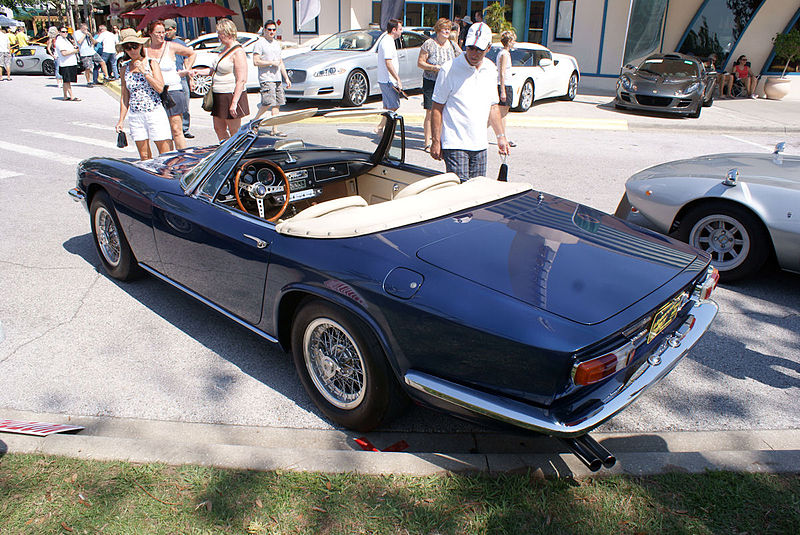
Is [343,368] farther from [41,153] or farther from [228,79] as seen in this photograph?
[41,153]

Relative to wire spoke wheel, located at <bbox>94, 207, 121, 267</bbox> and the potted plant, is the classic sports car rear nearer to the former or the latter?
the potted plant

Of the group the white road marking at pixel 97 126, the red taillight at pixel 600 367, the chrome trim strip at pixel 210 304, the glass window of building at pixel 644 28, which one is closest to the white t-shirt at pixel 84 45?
the white road marking at pixel 97 126

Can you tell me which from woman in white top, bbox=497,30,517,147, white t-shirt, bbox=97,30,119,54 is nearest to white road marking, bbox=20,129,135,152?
woman in white top, bbox=497,30,517,147

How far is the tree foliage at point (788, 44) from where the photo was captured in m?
16.7

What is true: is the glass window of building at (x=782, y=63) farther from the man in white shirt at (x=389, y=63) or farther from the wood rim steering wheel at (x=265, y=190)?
the wood rim steering wheel at (x=265, y=190)

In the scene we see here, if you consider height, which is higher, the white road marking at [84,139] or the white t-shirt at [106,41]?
the white t-shirt at [106,41]

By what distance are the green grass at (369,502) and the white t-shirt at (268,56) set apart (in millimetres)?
7938

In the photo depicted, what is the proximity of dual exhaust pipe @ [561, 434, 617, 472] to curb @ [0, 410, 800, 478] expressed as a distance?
6.9 inches

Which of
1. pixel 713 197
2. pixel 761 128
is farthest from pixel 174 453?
pixel 761 128

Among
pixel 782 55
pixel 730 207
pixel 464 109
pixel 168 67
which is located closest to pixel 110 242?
pixel 464 109

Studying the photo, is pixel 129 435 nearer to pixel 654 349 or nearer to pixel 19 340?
pixel 19 340

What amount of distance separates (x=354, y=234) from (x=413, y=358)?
717 millimetres

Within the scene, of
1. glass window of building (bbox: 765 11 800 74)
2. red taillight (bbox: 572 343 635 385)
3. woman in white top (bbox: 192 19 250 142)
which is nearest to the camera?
red taillight (bbox: 572 343 635 385)

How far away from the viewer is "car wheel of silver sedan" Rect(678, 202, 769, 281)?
4.61 metres
